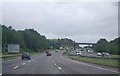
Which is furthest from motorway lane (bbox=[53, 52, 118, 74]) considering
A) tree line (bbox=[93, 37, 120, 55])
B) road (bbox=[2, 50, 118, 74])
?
tree line (bbox=[93, 37, 120, 55])

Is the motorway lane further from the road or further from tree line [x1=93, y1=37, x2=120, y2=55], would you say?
tree line [x1=93, y1=37, x2=120, y2=55]

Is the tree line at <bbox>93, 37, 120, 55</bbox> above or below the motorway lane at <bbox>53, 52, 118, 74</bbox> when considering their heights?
above

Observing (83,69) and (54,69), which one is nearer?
(83,69)

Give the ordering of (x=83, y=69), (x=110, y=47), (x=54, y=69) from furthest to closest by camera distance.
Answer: (x=110, y=47)
(x=54, y=69)
(x=83, y=69)

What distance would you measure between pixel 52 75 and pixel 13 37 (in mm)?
116866

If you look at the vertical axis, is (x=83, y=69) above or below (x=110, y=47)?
below

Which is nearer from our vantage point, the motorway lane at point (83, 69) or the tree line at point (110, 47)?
the motorway lane at point (83, 69)

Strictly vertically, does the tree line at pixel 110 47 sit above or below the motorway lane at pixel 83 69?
above

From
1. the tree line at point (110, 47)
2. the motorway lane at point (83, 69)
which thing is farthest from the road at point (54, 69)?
the tree line at point (110, 47)

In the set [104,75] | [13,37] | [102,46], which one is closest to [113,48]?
[102,46]

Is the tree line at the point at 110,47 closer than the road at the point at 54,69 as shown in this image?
No

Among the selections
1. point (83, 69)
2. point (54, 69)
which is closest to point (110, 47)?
point (83, 69)

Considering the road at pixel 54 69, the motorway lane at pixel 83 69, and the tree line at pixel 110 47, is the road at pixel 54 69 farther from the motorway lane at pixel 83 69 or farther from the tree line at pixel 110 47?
the tree line at pixel 110 47

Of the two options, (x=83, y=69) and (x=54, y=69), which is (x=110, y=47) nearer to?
(x=83, y=69)
